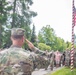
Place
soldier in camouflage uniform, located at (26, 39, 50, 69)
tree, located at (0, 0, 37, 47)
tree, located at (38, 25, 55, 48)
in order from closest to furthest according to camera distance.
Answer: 1. soldier in camouflage uniform, located at (26, 39, 50, 69)
2. tree, located at (0, 0, 37, 47)
3. tree, located at (38, 25, 55, 48)

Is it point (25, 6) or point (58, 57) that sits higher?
point (25, 6)

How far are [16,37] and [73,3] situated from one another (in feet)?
50.3

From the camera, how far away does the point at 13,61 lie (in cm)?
652

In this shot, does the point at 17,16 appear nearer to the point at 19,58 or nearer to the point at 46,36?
the point at 19,58

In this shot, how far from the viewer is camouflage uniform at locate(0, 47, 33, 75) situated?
647 cm

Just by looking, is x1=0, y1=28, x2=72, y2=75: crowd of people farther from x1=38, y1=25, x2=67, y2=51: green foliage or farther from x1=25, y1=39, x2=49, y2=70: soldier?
x1=38, y1=25, x2=67, y2=51: green foliage

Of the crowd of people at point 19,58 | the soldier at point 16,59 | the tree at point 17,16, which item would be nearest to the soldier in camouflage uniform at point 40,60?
the crowd of people at point 19,58

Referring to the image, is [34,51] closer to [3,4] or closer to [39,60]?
[39,60]

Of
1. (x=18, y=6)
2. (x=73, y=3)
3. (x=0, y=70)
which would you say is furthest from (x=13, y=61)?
(x=18, y=6)

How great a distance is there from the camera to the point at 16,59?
655 centimetres

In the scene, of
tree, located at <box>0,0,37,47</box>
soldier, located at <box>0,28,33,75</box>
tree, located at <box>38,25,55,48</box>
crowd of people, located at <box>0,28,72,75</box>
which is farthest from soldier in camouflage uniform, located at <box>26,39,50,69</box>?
tree, located at <box>38,25,55,48</box>

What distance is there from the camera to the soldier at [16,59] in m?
6.47

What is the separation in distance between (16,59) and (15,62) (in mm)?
57

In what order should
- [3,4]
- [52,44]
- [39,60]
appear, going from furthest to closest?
1. [52,44]
2. [3,4]
3. [39,60]
